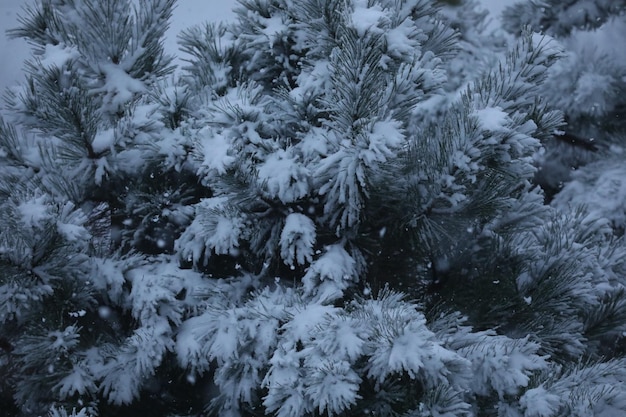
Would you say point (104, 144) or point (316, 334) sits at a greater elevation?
point (104, 144)

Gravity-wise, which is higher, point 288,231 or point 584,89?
point 584,89

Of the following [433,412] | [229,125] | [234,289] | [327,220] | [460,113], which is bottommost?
[234,289]

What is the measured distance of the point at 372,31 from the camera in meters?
1.59

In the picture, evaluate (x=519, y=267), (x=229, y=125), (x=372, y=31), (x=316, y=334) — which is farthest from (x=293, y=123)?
(x=519, y=267)

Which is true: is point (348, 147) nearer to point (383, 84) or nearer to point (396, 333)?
point (383, 84)

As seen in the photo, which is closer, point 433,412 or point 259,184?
point 433,412

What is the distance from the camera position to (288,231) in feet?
5.83

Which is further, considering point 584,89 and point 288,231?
point 584,89

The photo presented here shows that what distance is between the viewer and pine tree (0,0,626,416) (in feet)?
5.28

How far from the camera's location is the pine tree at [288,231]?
1.61 m

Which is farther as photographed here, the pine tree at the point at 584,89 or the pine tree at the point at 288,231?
the pine tree at the point at 584,89

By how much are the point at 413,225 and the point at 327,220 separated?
27cm

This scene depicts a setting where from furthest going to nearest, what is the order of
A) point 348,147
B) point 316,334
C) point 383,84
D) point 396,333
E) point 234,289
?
point 234,289 → point 383,84 → point 348,147 → point 316,334 → point 396,333

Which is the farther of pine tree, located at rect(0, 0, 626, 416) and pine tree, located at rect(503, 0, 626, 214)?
pine tree, located at rect(503, 0, 626, 214)
